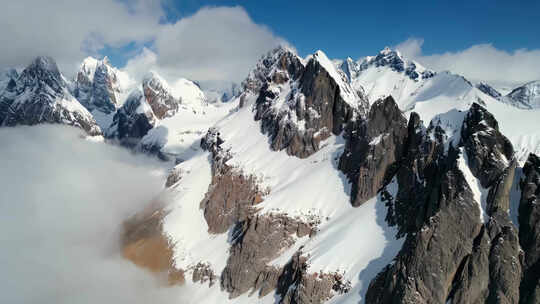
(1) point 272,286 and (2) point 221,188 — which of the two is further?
(2) point 221,188

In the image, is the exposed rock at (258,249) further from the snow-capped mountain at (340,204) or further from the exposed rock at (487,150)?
the exposed rock at (487,150)

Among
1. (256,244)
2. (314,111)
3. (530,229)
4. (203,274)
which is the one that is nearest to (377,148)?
(314,111)

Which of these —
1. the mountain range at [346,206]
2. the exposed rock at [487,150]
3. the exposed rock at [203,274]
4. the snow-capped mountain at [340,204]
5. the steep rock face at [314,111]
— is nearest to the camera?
the mountain range at [346,206]

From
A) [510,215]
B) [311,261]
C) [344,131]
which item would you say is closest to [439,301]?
[510,215]

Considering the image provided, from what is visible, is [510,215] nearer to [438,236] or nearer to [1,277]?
[438,236]

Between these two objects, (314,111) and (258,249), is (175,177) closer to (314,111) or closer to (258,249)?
(314,111)

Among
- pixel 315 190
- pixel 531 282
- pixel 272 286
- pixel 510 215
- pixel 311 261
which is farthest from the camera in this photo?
pixel 315 190

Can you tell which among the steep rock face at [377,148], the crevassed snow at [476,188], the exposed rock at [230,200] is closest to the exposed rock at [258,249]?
the exposed rock at [230,200]

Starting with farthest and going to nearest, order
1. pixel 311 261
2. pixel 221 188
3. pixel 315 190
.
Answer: pixel 221 188 → pixel 315 190 → pixel 311 261
